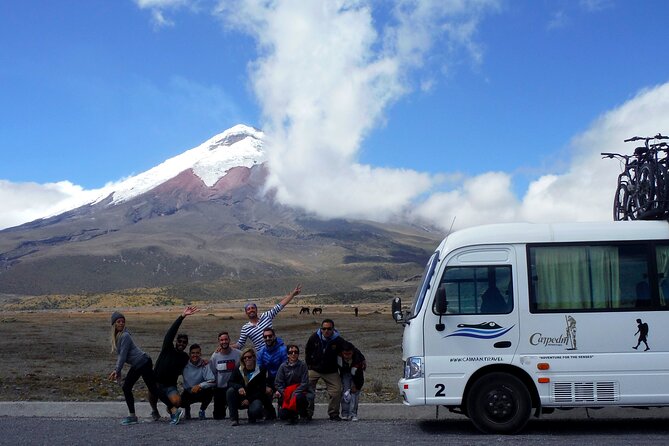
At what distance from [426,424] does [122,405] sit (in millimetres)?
5190

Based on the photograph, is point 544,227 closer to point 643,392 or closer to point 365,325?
point 643,392

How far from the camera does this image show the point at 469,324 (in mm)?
10711

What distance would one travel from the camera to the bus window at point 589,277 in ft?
35.2

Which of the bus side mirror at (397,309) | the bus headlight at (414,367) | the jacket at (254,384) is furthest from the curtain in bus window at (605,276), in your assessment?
the jacket at (254,384)

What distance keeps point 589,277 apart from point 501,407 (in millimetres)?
2175

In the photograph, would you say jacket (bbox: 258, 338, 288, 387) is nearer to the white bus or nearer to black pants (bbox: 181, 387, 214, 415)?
black pants (bbox: 181, 387, 214, 415)

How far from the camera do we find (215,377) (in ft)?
40.1

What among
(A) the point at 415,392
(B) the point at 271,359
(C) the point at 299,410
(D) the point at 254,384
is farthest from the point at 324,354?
(A) the point at 415,392

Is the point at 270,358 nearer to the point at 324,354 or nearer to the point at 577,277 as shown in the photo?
the point at 324,354

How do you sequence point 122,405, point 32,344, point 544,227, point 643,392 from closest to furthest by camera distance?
1. point 643,392
2. point 544,227
3. point 122,405
4. point 32,344

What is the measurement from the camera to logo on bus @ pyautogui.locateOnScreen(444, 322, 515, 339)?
35.0ft

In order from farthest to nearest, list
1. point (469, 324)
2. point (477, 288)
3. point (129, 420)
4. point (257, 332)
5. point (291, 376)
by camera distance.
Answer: point (257, 332), point (129, 420), point (291, 376), point (477, 288), point (469, 324)

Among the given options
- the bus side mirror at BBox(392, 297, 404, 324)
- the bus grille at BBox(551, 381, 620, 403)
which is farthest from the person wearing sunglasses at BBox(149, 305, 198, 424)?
the bus grille at BBox(551, 381, 620, 403)

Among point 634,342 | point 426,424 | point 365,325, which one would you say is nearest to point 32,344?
point 365,325
